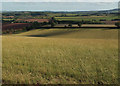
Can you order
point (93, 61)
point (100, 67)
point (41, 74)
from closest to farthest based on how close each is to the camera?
1. point (41, 74)
2. point (100, 67)
3. point (93, 61)

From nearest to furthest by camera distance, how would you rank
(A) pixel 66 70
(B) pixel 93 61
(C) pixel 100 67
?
(A) pixel 66 70 < (C) pixel 100 67 < (B) pixel 93 61

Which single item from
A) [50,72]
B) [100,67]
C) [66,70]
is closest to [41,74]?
[50,72]

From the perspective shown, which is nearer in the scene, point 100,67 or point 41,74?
point 41,74

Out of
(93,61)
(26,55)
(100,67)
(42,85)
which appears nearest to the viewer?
(42,85)

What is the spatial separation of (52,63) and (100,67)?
18.1 feet

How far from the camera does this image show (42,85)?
10156mm

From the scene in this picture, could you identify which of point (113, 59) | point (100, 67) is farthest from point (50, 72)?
point (113, 59)

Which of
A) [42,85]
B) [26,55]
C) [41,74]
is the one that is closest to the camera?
[42,85]

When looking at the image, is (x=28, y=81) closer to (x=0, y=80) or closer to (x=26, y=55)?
(x=0, y=80)

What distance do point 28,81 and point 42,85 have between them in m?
1.37

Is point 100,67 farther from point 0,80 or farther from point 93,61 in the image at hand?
point 0,80

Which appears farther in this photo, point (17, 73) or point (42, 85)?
point (17, 73)

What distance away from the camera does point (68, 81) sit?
35.4ft

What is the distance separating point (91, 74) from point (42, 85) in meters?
5.03
